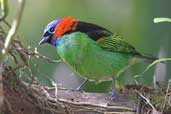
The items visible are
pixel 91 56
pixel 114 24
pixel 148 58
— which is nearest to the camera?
pixel 91 56

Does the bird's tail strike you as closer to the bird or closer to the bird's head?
the bird

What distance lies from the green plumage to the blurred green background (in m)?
0.14

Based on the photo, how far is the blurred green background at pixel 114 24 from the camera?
4277 millimetres

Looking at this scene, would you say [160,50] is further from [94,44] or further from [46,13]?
[46,13]

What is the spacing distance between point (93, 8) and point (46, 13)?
432 mm

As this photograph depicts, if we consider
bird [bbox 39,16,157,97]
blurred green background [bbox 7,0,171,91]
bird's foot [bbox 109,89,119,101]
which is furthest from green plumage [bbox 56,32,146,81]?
bird's foot [bbox 109,89,119,101]

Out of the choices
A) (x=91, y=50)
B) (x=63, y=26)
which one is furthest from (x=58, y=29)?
(x=91, y=50)

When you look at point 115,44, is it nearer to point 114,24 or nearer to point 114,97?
point 114,24

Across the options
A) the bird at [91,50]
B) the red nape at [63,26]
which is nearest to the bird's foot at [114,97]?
the bird at [91,50]

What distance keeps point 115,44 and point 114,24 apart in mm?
577

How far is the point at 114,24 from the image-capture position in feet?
15.0

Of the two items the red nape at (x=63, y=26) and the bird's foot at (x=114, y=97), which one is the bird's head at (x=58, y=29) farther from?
the bird's foot at (x=114, y=97)

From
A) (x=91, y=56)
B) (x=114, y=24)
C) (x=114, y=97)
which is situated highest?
(x=114, y=24)

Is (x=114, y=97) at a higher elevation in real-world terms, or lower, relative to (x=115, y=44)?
lower
